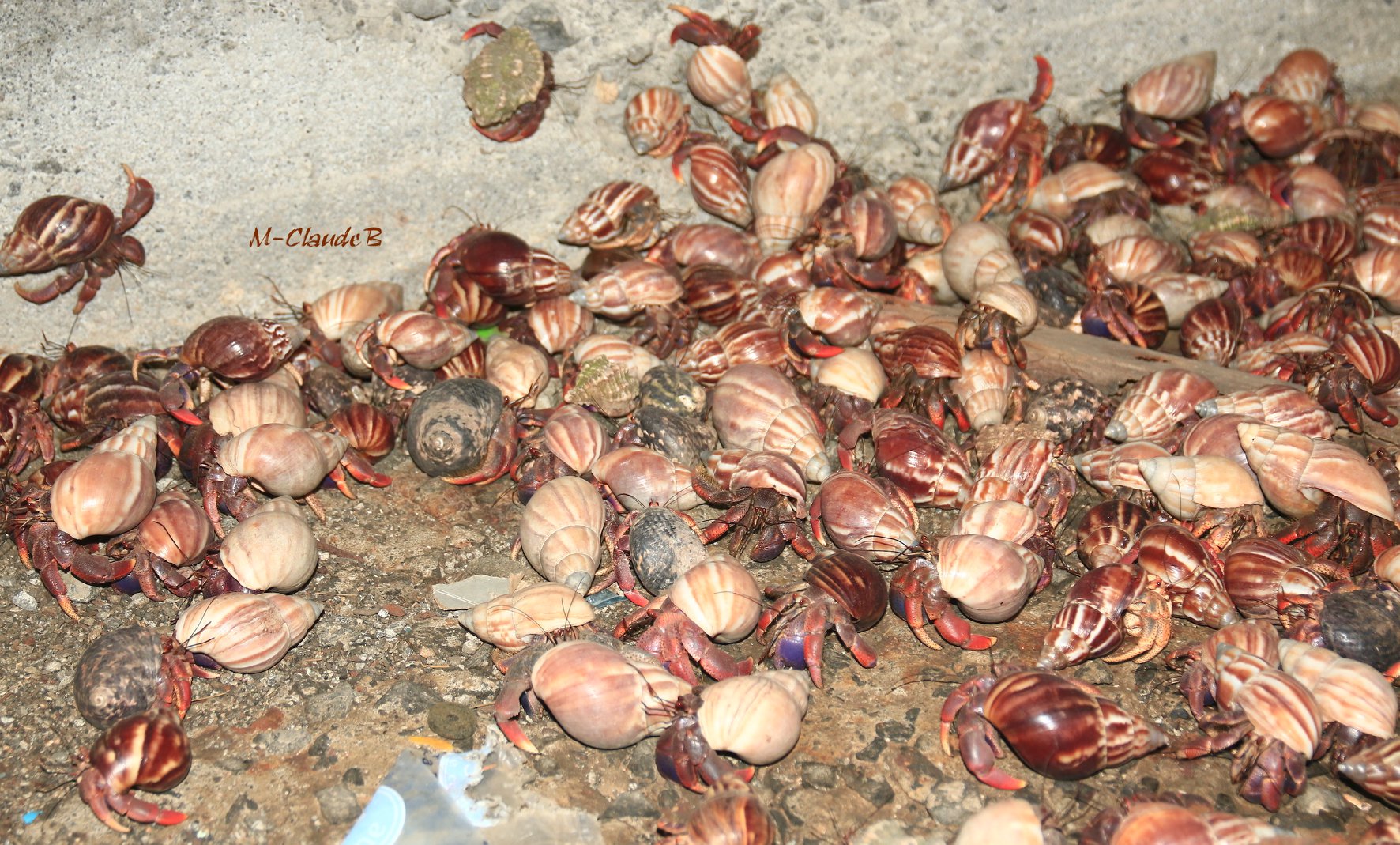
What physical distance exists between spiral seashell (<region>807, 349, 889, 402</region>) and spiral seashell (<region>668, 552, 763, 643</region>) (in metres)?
→ 1.30

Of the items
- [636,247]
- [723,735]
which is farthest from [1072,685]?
[636,247]

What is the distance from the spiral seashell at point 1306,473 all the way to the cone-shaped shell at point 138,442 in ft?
13.8

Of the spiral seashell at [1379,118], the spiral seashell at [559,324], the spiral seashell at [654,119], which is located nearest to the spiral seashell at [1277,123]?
the spiral seashell at [1379,118]

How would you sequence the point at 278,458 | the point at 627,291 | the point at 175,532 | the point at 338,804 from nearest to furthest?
1. the point at 338,804
2. the point at 175,532
3. the point at 278,458
4. the point at 627,291

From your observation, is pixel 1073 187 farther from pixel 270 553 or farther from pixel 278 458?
pixel 270 553

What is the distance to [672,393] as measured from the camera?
15.1ft

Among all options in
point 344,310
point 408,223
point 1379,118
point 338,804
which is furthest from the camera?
point 1379,118


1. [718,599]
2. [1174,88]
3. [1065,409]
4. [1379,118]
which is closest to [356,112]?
[718,599]

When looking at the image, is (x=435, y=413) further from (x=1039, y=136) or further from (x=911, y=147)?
(x=1039, y=136)

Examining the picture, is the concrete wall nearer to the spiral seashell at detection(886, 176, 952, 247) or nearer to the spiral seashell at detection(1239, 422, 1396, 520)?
the spiral seashell at detection(886, 176, 952, 247)

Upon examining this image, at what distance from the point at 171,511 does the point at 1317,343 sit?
15.8ft

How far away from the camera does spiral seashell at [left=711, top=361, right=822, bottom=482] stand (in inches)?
171

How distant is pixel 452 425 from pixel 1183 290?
353cm

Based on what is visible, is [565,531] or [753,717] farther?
[565,531]
